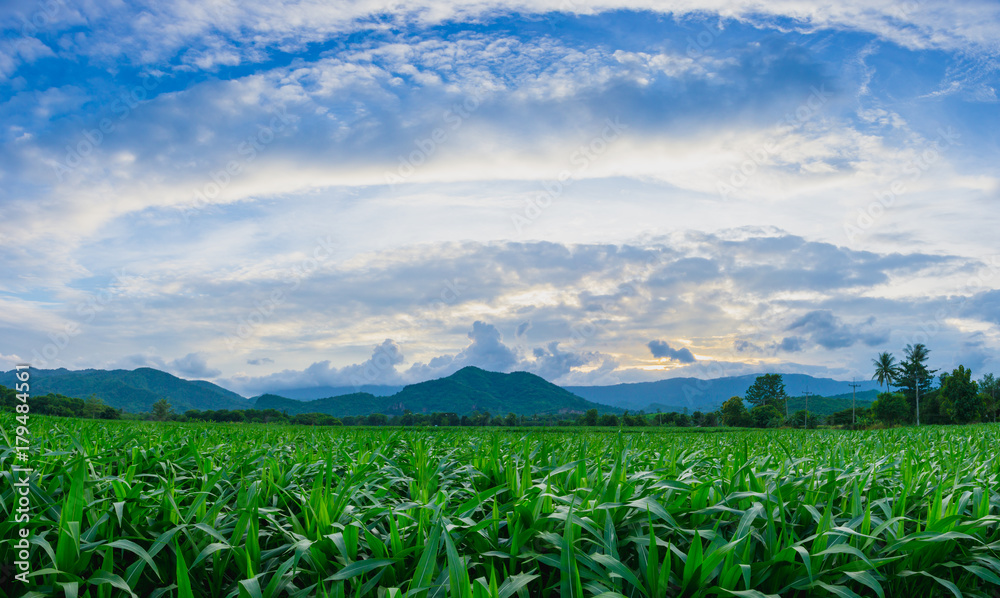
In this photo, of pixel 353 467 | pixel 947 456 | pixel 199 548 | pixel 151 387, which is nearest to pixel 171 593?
pixel 199 548

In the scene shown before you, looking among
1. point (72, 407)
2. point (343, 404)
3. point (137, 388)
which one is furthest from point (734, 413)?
point (137, 388)

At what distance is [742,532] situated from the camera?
236 centimetres

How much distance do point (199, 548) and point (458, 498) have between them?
1.50m

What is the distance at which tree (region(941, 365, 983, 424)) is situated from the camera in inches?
Answer: 2485

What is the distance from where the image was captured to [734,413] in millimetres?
90000

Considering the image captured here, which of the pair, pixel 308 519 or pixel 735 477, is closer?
pixel 308 519

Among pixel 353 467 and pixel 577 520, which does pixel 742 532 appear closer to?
pixel 577 520

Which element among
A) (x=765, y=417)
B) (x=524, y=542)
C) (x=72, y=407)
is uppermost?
(x=524, y=542)

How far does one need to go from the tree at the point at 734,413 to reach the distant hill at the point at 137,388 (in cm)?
10249

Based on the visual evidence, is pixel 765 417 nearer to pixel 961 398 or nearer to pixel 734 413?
pixel 734 413

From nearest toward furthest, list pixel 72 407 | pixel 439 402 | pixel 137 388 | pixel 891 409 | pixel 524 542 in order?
pixel 524 542, pixel 72 407, pixel 891 409, pixel 137 388, pixel 439 402

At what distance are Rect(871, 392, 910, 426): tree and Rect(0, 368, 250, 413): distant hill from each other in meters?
123

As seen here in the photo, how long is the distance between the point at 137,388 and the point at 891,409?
186667mm

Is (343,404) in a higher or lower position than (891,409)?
lower
